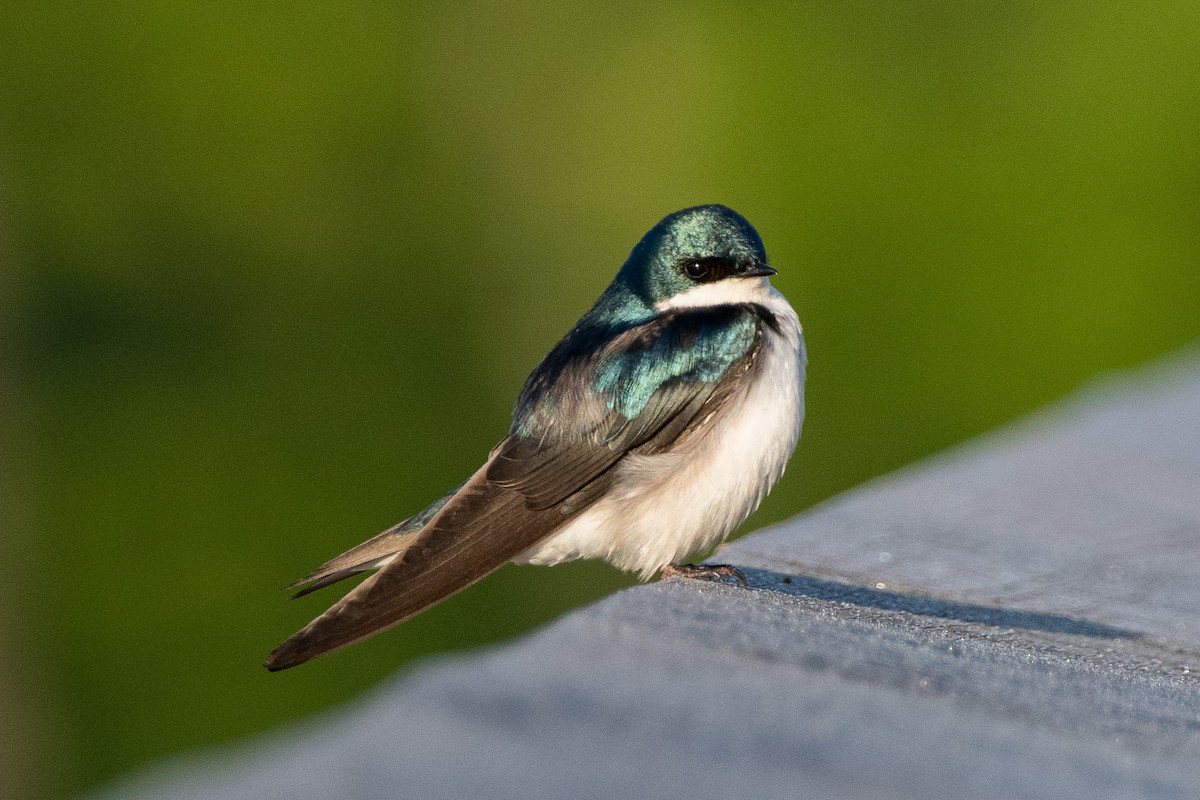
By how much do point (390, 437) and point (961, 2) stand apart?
3654 millimetres

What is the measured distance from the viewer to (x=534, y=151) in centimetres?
918

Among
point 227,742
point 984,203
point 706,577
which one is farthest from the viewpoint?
point 984,203

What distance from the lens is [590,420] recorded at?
309cm

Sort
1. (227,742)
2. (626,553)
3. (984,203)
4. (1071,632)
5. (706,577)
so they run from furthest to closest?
(984,203) < (227,742) < (626,553) < (706,577) < (1071,632)

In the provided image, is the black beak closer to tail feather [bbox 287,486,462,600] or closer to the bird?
the bird

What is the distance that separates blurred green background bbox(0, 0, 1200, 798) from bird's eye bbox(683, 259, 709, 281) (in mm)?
3708

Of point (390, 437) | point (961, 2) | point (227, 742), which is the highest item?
point (961, 2)

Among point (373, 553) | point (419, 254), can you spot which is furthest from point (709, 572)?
point (419, 254)

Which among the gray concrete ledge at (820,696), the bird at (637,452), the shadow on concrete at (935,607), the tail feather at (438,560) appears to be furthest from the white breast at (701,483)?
the shadow on concrete at (935,607)

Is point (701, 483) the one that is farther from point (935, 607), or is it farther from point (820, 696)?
point (820, 696)

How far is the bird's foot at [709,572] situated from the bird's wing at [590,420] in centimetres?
20

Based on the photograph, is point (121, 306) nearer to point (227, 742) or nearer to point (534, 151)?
point (534, 151)

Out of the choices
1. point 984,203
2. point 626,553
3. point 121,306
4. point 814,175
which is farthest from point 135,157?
point 626,553

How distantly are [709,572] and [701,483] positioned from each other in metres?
0.32
